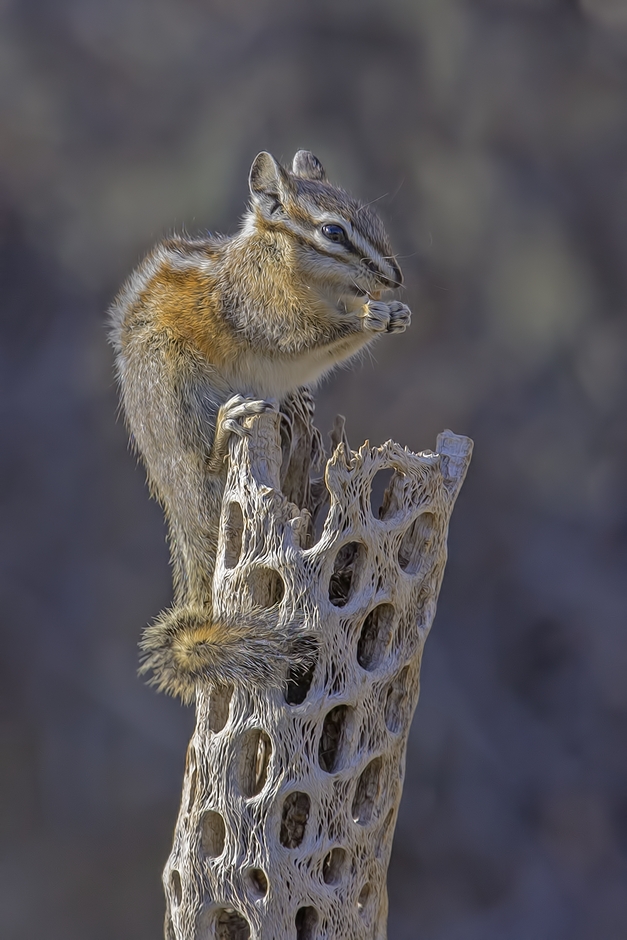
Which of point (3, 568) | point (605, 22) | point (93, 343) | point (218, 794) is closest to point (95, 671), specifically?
point (3, 568)

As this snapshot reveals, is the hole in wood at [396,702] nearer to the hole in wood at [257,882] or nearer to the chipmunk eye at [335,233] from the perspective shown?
the hole in wood at [257,882]

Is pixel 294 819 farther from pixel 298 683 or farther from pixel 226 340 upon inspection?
pixel 226 340

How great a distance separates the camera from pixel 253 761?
2012 mm

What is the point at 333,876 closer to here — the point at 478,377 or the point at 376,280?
the point at 376,280

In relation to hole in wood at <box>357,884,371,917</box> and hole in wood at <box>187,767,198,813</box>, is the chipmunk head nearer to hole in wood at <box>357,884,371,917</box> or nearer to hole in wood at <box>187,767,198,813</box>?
hole in wood at <box>187,767,198,813</box>

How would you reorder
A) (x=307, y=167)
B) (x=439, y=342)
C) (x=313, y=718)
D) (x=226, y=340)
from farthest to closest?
(x=439, y=342) → (x=307, y=167) → (x=226, y=340) → (x=313, y=718)

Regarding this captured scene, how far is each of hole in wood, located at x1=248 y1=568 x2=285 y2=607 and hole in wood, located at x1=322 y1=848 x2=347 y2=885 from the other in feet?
1.62

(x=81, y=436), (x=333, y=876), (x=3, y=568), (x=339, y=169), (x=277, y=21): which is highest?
(x=277, y=21)

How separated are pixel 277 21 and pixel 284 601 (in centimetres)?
217

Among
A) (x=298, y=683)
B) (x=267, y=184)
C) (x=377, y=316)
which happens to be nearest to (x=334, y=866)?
(x=298, y=683)

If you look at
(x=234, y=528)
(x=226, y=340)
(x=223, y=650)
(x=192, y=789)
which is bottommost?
(x=192, y=789)

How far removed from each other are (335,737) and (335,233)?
1009mm

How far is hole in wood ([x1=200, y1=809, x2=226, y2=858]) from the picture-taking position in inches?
79.8

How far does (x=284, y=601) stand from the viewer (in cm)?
200
